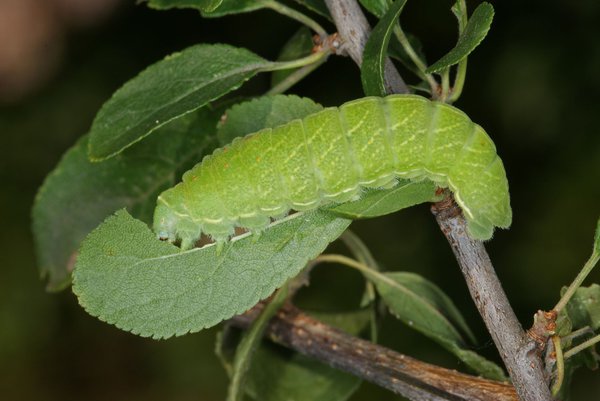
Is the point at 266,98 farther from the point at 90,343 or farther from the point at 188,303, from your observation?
the point at 90,343

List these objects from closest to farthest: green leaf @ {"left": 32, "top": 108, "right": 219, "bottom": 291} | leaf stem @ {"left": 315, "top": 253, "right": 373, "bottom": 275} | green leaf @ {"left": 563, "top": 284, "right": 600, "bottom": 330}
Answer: green leaf @ {"left": 563, "top": 284, "right": 600, "bottom": 330} → green leaf @ {"left": 32, "top": 108, "right": 219, "bottom": 291} → leaf stem @ {"left": 315, "top": 253, "right": 373, "bottom": 275}

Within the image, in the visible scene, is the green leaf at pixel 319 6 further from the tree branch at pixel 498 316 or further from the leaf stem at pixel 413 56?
the tree branch at pixel 498 316

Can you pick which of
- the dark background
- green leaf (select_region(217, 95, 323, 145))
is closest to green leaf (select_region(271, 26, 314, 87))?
green leaf (select_region(217, 95, 323, 145))

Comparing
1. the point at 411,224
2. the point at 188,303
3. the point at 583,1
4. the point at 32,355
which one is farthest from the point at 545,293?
the point at 32,355

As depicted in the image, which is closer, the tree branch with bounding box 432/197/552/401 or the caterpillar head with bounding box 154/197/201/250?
the tree branch with bounding box 432/197/552/401

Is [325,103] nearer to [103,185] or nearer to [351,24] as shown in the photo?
[103,185]

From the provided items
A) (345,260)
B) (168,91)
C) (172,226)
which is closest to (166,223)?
(172,226)

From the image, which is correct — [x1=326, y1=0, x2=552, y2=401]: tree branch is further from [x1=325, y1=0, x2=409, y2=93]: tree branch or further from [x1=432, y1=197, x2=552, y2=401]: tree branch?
[x1=325, y1=0, x2=409, y2=93]: tree branch
